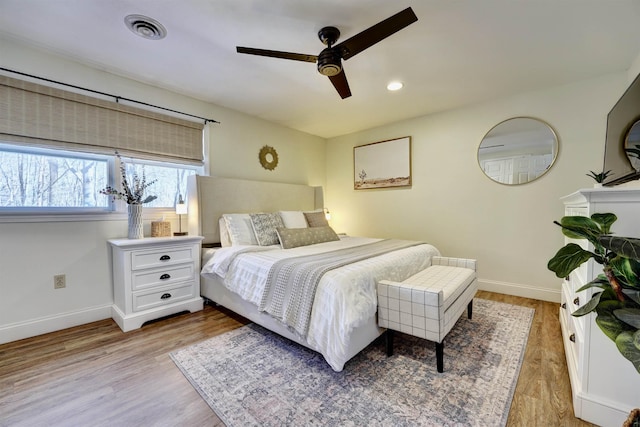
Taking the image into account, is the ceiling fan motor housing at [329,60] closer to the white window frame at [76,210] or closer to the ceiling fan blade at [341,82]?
the ceiling fan blade at [341,82]

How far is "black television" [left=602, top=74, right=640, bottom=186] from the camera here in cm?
152

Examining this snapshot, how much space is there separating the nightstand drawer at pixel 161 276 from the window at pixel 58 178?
0.81 metres

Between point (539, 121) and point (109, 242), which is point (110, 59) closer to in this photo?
point (109, 242)

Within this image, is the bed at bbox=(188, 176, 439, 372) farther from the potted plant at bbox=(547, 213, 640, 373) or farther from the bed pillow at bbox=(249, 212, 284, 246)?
the potted plant at bbox=(547, 213, 640, 373)

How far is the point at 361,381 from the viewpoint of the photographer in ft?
5.41

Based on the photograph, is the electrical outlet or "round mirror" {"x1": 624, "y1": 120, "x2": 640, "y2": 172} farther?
the electrical outlet

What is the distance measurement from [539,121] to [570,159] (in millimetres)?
537

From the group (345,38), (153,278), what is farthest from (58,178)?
(345,38)

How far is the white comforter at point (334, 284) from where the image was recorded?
1622 mm

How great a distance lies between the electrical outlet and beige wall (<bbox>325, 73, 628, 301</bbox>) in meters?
3.85

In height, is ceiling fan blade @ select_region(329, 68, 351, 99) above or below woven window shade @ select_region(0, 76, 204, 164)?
above

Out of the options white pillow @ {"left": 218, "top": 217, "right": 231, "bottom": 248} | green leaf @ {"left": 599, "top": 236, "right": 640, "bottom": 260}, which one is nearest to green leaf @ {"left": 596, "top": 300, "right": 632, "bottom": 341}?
green leaf @ {"left": 599, "top": 236, "right": 640, "bottom": 260}

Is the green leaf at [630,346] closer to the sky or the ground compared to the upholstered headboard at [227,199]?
closer to the ground

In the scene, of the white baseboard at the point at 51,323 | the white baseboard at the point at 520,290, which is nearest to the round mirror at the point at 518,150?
the white baseboard at the point at 520,290
